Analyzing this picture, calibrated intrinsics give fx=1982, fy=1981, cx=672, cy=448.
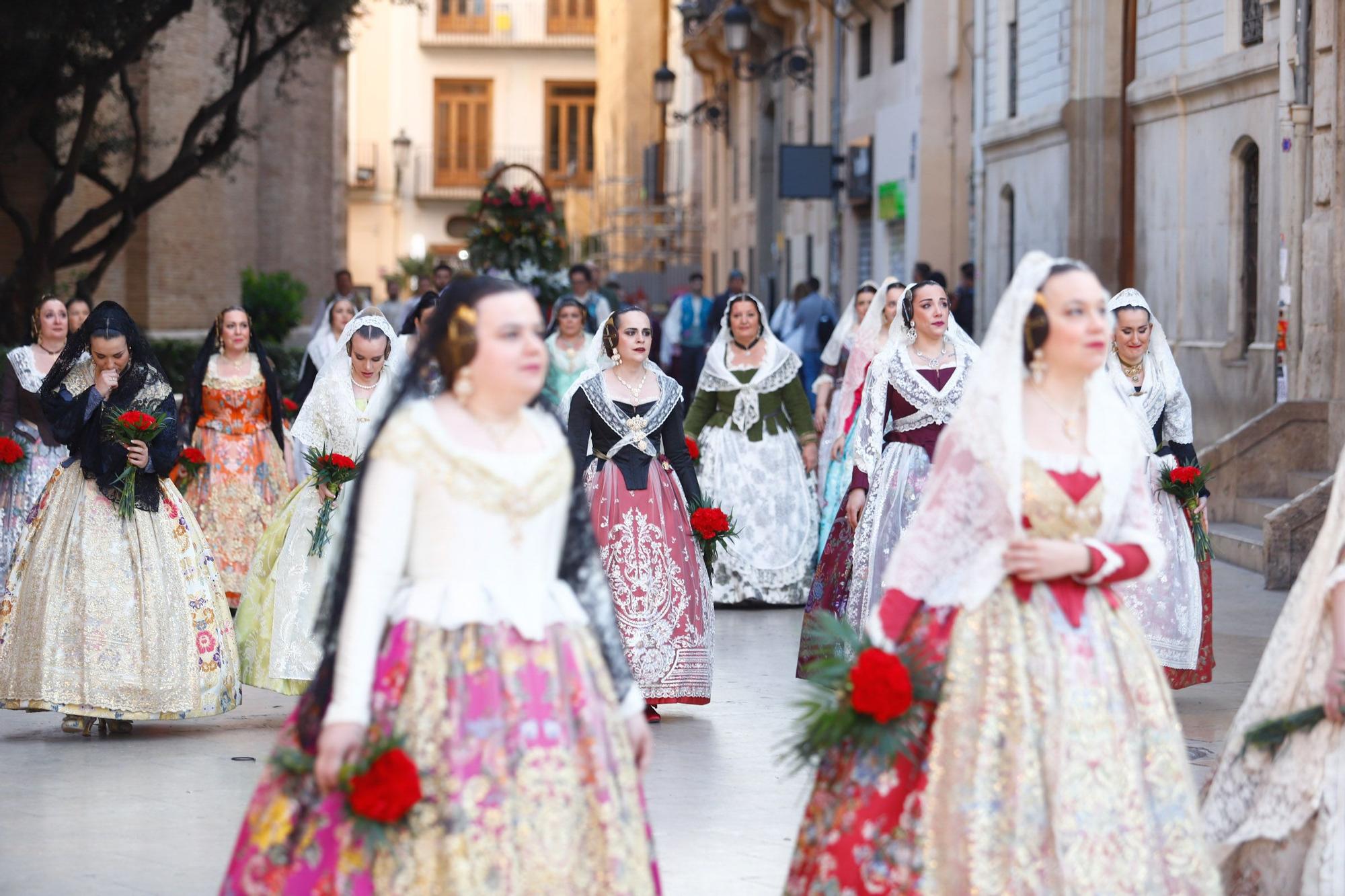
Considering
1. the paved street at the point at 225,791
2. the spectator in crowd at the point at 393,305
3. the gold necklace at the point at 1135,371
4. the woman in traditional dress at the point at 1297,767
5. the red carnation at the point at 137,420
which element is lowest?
the paved street at the point at 225,791

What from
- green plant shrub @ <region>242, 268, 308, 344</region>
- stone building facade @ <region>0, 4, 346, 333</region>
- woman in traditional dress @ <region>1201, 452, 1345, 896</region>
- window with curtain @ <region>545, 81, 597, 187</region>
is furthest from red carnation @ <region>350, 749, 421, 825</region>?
window with curtain @ <region>545, 81, 597, 187</region>

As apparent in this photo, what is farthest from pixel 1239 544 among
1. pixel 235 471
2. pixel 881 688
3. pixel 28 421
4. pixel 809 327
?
pixel 881 688

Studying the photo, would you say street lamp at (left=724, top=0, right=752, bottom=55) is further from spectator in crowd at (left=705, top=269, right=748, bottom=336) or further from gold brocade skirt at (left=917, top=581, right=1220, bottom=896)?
gold brocade skirt at (left=917, top=581, right=1220, bottom=896)

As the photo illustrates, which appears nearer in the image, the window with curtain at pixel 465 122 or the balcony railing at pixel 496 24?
the balcony railing at pixel 496 24

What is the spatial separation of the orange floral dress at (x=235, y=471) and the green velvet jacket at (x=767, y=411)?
8.54 ft

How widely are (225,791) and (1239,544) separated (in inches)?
340

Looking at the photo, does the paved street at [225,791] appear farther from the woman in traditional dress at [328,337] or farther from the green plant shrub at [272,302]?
the green plant shrub at [272,302]

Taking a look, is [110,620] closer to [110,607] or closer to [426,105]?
[110,607]

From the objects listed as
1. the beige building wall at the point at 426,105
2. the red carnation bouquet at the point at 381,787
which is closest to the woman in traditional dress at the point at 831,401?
the red carnation bouquet at the point at 381,787

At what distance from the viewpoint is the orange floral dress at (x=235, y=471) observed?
11.8 m

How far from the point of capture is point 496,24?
63656mm

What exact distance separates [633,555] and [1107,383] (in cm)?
405

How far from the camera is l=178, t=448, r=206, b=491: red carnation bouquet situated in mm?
10914

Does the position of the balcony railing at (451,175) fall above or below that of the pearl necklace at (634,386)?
above
